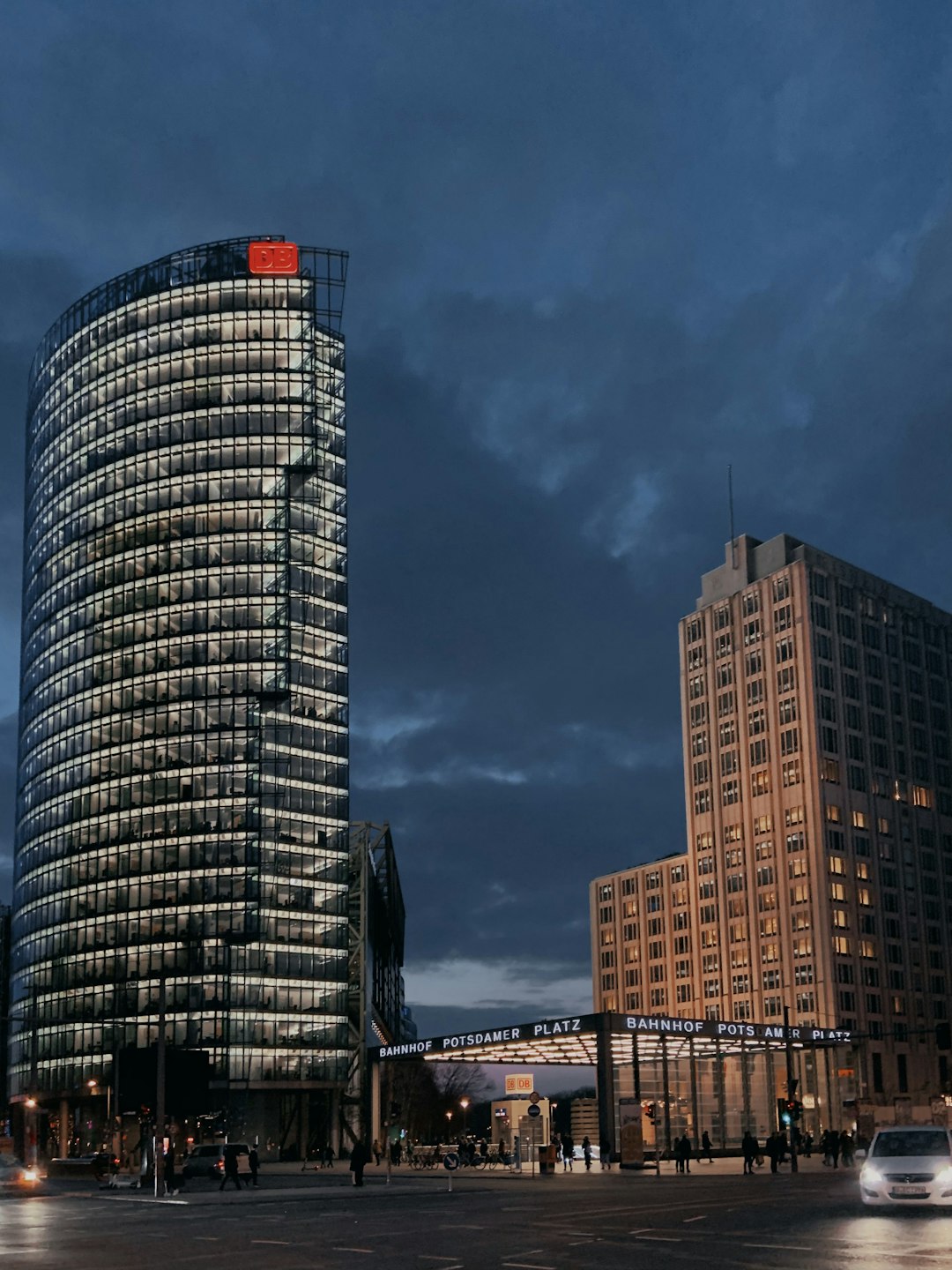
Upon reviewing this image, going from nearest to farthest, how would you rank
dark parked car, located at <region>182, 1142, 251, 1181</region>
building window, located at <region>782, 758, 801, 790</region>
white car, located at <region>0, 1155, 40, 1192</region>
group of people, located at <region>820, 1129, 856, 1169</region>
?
white car, located at <region>0, 1155, 40, 1192</region>
dark parked car, located at <region>182, 1142, 251, 1181</region>
group of people, located at <region>820, 1129, 856, 1169</region>
building window, located at <region>782, 758, 801, 790</region>

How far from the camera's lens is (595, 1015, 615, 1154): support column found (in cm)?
8412

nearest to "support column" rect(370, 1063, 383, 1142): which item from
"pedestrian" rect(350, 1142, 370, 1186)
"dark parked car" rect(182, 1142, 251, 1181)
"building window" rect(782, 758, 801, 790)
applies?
"dark parked car" rect(182, 1142, 251, 1181)

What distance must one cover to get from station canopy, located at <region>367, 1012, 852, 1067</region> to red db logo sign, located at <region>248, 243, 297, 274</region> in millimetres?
82093

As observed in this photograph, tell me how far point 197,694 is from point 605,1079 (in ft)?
232

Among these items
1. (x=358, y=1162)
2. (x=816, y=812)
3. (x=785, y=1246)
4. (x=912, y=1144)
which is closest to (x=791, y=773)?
(x=816, y=812)

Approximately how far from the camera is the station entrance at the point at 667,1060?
282 ft

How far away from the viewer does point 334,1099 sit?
140625mm

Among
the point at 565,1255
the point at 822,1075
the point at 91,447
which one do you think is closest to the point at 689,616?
the point at 822,1075

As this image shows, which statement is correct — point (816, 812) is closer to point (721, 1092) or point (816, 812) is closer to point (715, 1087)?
point (715, 1087)

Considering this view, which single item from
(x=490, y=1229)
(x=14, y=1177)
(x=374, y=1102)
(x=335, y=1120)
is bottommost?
(x=335, y=1120)

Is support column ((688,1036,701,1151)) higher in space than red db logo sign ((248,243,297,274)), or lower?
lower

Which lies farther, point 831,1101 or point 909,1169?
point 831,1101

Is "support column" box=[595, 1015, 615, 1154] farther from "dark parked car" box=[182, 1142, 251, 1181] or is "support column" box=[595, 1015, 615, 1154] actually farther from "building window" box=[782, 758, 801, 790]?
"building window" box=[782, 758, 801, 790]

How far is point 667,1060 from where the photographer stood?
101 metres
